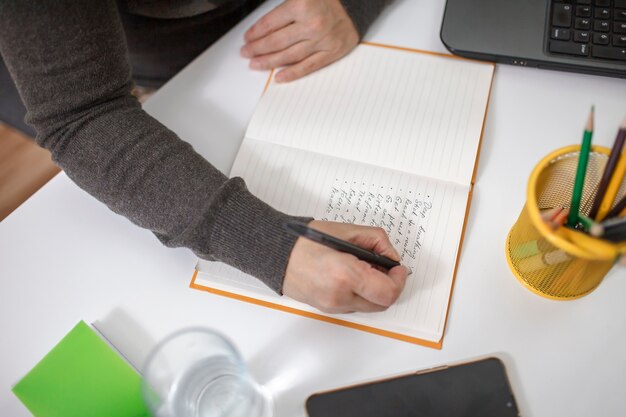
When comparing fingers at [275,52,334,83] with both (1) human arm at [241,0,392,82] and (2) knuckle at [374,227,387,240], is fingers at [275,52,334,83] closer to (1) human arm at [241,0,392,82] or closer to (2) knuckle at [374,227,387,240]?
(1) human arm at [241,0,392,82]

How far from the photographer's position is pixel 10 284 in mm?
560

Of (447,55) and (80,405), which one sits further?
(447,55)

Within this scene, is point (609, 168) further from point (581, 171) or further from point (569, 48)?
point (569, 48)

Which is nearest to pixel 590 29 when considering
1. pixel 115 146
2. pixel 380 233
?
pixel 380 233

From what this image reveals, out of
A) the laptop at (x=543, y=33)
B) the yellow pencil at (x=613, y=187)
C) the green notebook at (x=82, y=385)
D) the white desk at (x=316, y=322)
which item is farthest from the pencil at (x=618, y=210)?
the green notebook at (x=82, y=385)

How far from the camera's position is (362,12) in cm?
67

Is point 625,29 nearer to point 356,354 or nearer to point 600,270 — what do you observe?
point 600,270

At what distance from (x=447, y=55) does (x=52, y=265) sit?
1.84 ft

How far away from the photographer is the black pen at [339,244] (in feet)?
1.35

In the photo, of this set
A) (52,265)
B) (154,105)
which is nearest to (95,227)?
(52,265)

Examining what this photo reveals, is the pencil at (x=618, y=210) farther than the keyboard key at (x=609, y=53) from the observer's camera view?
No

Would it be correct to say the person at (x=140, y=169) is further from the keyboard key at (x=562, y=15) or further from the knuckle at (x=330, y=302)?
the keyboard key at (x=562, y=15)

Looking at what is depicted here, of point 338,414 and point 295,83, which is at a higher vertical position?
point 295,83

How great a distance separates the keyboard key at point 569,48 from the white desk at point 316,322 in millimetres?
33
